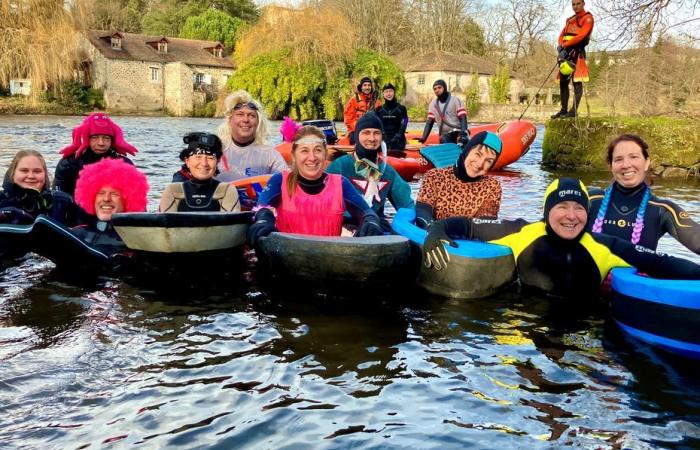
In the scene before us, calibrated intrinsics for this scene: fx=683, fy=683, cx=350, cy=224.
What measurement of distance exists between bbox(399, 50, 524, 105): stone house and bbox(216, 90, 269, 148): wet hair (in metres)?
42.4

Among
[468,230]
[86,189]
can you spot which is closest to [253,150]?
Result: [86,189]

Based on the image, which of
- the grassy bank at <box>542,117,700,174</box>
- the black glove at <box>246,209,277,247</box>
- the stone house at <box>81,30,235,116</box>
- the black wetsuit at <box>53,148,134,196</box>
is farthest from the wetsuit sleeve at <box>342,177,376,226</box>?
the stone house at <box>81,30,235,116</box>

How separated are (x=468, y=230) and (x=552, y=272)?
673mm

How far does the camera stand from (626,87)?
17391 mm

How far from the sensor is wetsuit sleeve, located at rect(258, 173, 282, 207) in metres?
5.20

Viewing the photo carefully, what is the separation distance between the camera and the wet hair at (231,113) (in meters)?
6.72

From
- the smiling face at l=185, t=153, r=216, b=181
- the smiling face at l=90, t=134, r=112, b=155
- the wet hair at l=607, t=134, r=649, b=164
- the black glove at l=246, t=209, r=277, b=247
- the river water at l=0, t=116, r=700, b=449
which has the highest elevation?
the wet hair at l=607, t=134, r=649, b=164

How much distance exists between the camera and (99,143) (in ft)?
21.3

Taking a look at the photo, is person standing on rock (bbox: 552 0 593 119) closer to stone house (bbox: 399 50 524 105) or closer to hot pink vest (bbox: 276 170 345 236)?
hot pink vest (bbox: 276 170 345 236)

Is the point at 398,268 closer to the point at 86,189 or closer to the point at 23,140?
the point at 86,189

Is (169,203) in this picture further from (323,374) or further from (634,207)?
(634,207)

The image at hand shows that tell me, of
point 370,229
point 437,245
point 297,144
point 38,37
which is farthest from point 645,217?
point 38,37

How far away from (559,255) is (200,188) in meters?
2.87

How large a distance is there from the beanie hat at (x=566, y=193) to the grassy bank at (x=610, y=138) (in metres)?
8.35
